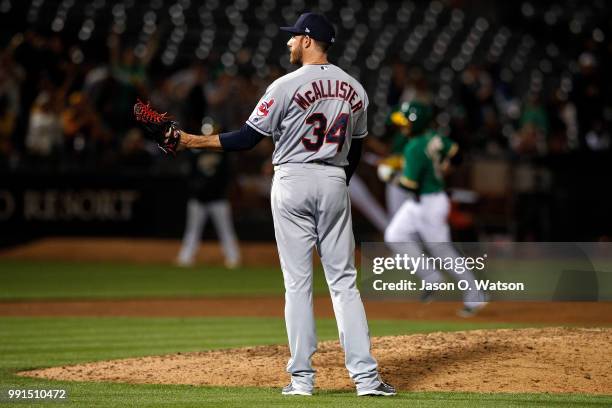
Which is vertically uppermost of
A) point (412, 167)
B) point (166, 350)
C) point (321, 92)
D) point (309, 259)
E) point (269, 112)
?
point (321, 92)

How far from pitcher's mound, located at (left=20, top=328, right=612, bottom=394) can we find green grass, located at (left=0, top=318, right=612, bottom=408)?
0.31 m

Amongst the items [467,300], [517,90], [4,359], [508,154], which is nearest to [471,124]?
[508,154]

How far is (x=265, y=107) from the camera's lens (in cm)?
642

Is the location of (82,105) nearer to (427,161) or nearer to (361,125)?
(427,161)

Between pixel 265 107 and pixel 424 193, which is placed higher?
pixel 265 107

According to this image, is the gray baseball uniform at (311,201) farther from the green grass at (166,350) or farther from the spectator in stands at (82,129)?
the spectator in stands at (82,129)

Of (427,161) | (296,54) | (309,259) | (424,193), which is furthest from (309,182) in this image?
(424,193)

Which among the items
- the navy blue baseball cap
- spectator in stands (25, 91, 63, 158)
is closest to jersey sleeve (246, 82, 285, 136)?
the navy blue baseball cap

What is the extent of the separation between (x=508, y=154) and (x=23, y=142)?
9.11m

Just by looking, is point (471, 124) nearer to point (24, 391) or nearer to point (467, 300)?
point (467, 300)

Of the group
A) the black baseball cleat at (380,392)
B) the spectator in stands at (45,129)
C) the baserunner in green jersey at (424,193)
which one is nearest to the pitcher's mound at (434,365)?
the black baseball cleat at (380,392)

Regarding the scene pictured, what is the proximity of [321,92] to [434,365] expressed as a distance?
2.21 metres

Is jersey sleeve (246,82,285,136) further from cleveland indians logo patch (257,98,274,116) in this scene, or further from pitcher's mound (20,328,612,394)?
pitcher's mound (20,328,612,394)

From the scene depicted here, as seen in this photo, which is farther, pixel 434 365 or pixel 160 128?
pixel 434 365
